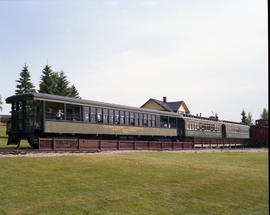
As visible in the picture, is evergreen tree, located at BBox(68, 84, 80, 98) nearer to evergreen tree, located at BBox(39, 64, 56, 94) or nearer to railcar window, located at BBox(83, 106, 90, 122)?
evergreen tree, located at BBox(39, 64, 56, 94)

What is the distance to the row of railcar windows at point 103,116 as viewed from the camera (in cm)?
2138

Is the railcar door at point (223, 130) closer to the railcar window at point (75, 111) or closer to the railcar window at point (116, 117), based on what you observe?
the railcar window at point (116, 117)

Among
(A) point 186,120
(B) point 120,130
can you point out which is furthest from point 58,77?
(B) point 120,130

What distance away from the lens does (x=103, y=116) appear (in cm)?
2347

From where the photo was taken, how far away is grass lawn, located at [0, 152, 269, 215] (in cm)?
823

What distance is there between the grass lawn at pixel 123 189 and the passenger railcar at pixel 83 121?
4.60 metres

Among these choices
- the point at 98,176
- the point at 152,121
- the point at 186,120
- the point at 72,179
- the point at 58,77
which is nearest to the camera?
the point at 72,179

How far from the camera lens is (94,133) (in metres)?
22.5

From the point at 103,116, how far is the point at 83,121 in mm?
2241

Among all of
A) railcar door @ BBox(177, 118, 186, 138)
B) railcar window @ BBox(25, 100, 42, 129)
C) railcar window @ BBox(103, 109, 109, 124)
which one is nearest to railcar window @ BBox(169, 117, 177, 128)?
railcar door @ BBox(177, 118, 186, 138)

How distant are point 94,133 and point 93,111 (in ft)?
5.37

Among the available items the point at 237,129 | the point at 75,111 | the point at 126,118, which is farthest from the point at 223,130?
the point at 75,111

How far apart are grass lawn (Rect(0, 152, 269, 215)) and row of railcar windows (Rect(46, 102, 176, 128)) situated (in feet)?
21.5

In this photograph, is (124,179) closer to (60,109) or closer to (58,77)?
(60,109)
